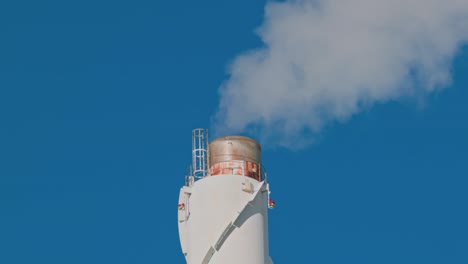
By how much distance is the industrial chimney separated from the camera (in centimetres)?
8644

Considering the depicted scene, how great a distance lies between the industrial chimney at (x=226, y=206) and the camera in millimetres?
86438

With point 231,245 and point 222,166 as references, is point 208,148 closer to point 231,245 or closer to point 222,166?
point 222,166

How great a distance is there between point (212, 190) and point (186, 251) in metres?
4.33

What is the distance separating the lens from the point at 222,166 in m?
89.2

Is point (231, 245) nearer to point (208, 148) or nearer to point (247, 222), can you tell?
point (247, 222)

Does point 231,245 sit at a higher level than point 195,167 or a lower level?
lower

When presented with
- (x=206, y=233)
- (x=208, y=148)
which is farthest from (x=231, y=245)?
(x=208, y=148)

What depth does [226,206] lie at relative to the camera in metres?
87.1

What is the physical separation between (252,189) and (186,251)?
5.81m

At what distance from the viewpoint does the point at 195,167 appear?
90125 mm

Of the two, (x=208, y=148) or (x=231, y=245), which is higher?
(x=208, y=148)

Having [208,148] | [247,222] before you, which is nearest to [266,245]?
[247,222]

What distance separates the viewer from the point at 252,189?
87938 mm

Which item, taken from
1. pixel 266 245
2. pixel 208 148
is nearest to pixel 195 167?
pixel 208 148
